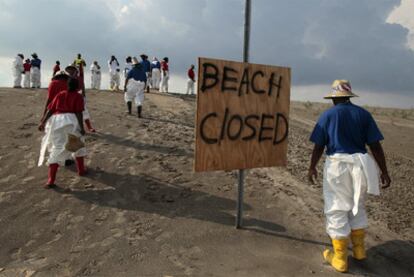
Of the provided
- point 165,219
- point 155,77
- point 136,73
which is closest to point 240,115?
point 165,219

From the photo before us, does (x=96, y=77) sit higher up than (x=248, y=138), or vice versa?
(x=96, y=77)

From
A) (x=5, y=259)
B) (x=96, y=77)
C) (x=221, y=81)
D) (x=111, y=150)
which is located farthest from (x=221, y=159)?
(x=96, y=77)

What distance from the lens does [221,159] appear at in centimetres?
483

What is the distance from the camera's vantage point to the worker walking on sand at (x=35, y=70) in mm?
19766

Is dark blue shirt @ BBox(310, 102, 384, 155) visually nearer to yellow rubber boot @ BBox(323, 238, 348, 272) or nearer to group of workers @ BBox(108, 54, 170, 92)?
yellow rubber boot @ BBox(323, 238, 348, 272)

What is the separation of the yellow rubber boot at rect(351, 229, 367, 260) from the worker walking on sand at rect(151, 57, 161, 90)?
17.2 meters

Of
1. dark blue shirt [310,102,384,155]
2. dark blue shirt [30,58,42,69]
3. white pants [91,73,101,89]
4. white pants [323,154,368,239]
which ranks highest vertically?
dark blue shirt [30,58,42,69]

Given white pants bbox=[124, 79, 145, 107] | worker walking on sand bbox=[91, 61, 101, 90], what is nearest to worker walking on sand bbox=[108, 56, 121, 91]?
worker walking on sand bbox=[91, 61, 101, 90]

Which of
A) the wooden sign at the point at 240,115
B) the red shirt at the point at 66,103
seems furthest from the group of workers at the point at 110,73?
the wooden sign at the point at 240,115

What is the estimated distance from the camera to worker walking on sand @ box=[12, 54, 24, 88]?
63.7 ft

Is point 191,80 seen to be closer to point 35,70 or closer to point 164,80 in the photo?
point 164,80

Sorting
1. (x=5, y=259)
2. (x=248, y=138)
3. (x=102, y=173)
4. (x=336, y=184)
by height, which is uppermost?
(x=248, y=138)

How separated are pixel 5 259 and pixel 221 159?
2.66 metres

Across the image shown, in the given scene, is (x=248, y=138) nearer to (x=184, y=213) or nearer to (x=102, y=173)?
(x=184, y=213)
